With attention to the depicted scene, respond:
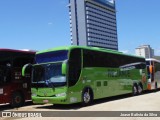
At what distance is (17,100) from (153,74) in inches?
529

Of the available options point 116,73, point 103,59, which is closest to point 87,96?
point 103,59

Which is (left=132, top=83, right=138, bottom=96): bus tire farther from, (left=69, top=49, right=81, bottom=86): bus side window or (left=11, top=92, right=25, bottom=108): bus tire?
(left=11, top=92, right=25, bottom=108): bus tire

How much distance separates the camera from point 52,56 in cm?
1588

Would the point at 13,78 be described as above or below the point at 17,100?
above

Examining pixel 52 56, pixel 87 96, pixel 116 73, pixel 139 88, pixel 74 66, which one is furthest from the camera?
pixel 139 88

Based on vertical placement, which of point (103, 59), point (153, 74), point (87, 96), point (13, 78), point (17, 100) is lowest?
point (17, 100)

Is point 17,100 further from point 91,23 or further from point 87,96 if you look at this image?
point 91,23

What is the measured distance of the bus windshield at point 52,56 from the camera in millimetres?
15422

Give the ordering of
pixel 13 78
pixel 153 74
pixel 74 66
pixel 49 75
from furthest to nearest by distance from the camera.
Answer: pixel 153 74 → pixel 13 78 → pixel 74 66 → pixel 49 75

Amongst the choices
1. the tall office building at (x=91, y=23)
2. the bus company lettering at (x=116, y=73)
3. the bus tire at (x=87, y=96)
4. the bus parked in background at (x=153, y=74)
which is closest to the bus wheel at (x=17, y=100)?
the bus tire at (x=87, y=96)

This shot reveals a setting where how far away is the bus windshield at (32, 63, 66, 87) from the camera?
15.2m

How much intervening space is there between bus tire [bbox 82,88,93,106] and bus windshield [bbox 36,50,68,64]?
220cm

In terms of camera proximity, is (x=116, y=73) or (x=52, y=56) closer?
(x=52, y=56)

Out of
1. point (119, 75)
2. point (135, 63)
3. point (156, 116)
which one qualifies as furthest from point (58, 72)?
point (135, 63)
